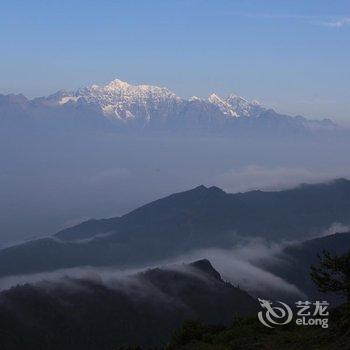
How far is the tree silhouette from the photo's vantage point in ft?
173

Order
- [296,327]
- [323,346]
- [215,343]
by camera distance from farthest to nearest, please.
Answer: [215,343] → [296,327] → [323,346]

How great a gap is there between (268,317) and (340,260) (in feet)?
31.3

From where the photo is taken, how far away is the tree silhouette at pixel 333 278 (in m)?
52.8

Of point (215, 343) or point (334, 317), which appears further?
point (215, 343)

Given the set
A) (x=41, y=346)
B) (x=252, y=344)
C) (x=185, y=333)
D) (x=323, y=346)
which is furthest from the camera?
(x=41, y=346)

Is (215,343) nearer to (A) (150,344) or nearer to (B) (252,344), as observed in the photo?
(B) (252,344)

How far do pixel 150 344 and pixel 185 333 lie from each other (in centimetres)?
13801

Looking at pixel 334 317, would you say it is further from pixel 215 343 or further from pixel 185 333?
pixel 185 333

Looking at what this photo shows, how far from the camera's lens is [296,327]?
50906 millimetres

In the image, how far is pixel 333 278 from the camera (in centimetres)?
5534

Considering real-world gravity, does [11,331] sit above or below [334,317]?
below

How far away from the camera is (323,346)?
4066 centimetres

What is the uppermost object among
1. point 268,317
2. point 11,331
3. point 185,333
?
point 268,317

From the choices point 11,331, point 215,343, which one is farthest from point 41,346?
point 215,343
